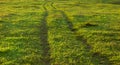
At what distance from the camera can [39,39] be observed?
81.0 ft

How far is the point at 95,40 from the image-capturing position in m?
24.5

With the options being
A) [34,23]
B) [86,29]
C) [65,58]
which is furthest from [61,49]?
[34,23]

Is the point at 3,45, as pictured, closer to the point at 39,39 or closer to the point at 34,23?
the point at 39,39

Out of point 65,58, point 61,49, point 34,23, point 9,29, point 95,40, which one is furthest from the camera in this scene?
point 34,23

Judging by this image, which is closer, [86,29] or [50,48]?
[50,48]

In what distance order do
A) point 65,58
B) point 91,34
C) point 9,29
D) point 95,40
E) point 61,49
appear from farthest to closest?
point 9,29 < point 91,34 < point 95,40 < point 61,49 < point 65,58

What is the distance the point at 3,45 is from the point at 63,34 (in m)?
6.63

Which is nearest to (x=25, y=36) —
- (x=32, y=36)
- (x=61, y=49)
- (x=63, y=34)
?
(x=32, y=36)

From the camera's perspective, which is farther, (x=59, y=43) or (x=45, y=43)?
(x=59, y=43)

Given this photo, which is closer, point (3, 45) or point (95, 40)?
point (3, 45)

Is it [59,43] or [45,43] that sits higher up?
[45,43]

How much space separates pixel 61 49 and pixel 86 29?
843 centimetres

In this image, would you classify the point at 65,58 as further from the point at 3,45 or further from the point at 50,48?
the point at 3,45

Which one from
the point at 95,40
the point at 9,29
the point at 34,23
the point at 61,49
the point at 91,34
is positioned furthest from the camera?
the point at 34,23
